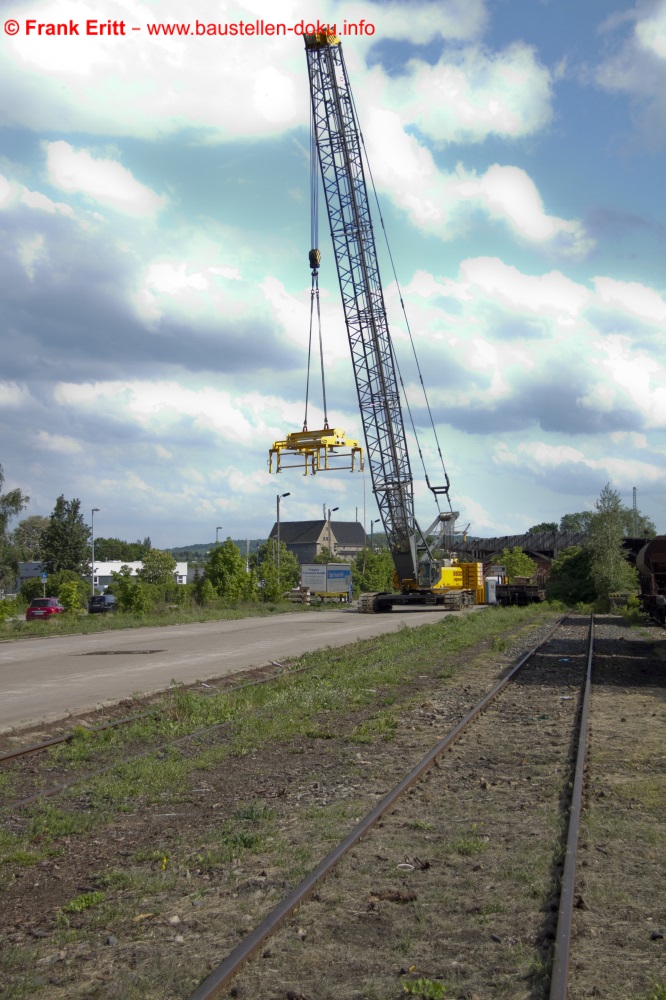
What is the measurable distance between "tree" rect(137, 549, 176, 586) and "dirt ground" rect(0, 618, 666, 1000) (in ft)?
254

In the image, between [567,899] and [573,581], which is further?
[573,581]

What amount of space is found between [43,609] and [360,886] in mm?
44390

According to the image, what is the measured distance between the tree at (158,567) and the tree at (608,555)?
142 feet

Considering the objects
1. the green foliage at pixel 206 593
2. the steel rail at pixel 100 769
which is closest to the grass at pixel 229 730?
the steel rail at pixel 100 769

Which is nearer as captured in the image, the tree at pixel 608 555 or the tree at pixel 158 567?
the tree at pixel 608 555

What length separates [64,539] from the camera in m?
113

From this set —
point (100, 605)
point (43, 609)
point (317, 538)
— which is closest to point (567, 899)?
point (43, 609)

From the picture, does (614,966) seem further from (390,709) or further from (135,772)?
(390,709)

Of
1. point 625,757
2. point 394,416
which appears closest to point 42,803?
point 625,757

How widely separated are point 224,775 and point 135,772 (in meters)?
1.00

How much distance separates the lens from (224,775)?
9.75 metres

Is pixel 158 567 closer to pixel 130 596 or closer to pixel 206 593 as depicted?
pixel 206 593

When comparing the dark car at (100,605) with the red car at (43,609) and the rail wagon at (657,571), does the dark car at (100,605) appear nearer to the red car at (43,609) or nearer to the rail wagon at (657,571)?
the red car at (43,609)

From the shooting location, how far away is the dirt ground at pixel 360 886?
468 centimetres
